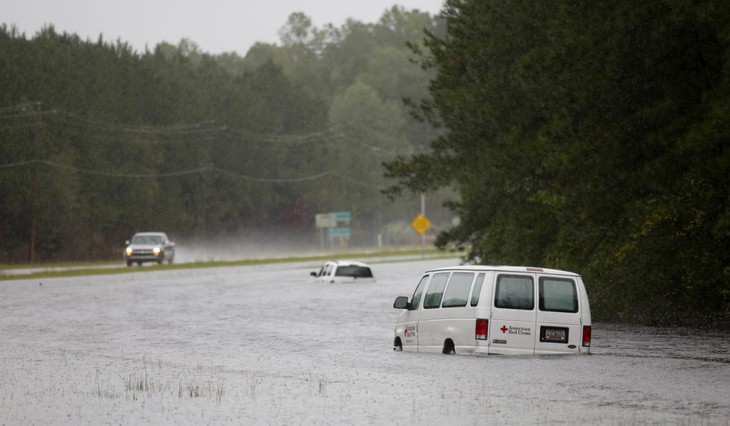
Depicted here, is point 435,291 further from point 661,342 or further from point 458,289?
point 661,342

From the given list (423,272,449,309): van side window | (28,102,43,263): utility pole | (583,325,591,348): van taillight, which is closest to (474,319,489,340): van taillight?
(423,272,449,309): van side window

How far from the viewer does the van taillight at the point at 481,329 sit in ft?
67.1

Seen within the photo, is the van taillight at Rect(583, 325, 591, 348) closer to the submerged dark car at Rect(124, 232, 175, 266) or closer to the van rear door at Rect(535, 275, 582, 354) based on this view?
the van rear door at Rect(535, 275, 582, 354)

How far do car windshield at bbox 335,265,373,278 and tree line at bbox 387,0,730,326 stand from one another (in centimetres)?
2452

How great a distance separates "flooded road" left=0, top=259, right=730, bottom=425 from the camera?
14.4 m

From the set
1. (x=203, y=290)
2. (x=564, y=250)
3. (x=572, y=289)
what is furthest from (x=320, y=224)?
(x=572, y=289)

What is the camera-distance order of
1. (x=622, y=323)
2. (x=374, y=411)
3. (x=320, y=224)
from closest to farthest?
(x=374, y=411)
(x=622, y=323)
(x=320, y=224)

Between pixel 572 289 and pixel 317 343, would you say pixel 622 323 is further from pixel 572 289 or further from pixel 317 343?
pixel 572 289

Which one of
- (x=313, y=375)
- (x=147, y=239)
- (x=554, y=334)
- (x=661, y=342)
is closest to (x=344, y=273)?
(x=147, y=239)

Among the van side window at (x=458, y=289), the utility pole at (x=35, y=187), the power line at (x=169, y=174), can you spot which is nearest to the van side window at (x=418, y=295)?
the van side window at (x=458, y=289)

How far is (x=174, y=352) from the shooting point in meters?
25.0

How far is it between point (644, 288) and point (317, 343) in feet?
25.1

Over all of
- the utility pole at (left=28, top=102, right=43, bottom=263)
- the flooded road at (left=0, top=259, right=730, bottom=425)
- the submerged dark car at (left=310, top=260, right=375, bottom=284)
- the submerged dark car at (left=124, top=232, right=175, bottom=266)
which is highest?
the utility pole at (left=28, top=102, right=43, bottom=263)

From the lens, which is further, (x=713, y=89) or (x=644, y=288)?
(x=644, y=288)
